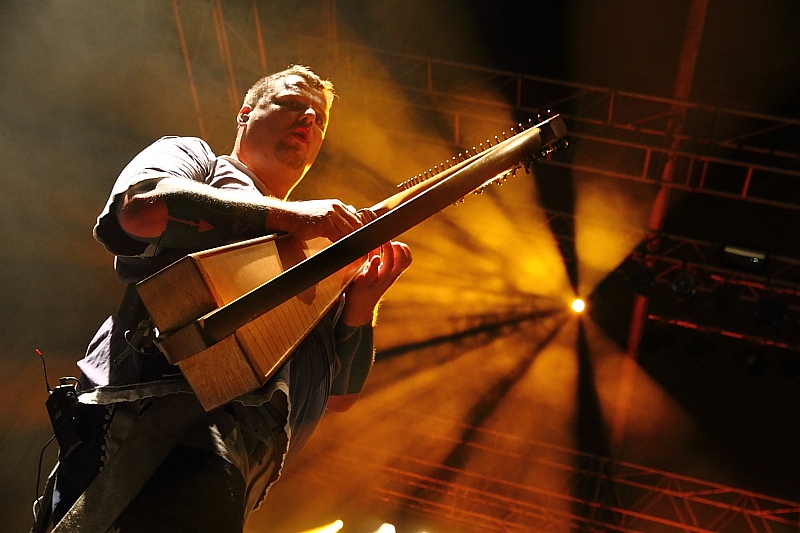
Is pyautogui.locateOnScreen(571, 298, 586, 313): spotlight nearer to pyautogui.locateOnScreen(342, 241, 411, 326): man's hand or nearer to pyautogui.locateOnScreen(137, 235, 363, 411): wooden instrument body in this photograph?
pyautogui.locateOnScreen(342, 241, 411, 326): man's hand

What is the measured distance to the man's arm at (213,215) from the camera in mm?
1552

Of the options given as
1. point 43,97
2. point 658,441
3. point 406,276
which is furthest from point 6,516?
point 658,441

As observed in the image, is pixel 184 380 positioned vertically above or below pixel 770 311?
above

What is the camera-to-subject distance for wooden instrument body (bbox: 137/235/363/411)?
130 cm

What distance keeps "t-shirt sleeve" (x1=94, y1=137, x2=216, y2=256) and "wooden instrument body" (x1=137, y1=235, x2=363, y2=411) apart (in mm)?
301

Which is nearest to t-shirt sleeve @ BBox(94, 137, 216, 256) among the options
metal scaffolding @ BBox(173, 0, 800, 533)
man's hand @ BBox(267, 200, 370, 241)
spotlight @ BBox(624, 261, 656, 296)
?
man's hand @ BBox(267, 200, 370, 241)

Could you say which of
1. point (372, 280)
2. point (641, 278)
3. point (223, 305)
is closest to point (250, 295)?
point (223, 305)

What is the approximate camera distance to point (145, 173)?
5.34 ft

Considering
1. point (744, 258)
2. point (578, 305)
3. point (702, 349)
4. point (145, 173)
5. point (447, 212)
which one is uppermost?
point (145, 173)

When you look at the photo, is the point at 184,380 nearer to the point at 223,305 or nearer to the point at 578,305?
the point at 223,305

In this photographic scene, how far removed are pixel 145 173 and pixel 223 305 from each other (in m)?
0.44

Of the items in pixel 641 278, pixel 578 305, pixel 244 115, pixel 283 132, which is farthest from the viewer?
pixel 578 305

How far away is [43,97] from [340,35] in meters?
2.62

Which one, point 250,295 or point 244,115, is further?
point 244,115
